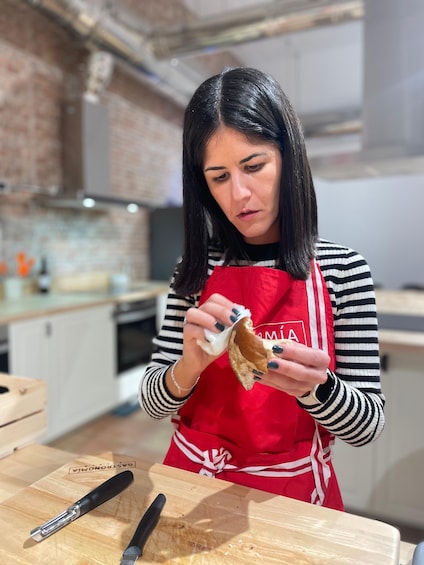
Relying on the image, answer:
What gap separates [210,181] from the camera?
864mm

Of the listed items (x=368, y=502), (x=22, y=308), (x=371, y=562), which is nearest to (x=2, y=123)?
(x=22, y=308)

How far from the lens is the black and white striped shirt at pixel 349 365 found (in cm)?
76

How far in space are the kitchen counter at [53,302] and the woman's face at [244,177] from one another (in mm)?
2039

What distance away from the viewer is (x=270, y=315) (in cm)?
88

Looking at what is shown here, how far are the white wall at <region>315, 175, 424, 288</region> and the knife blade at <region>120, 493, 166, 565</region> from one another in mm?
5801

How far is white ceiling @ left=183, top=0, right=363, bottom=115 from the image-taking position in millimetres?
5230

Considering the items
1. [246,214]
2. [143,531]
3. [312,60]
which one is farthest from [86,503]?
[312,60]

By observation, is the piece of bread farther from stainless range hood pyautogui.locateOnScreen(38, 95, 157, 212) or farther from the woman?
stainless range hood pyautogui.locateOnScreen(38, 95, 157, 212)

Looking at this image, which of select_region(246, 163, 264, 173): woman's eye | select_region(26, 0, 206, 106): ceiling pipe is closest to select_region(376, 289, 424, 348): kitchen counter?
select_region(246, 163, 264, 173): woman's eye

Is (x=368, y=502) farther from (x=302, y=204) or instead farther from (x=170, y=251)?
(x=170, y=251)

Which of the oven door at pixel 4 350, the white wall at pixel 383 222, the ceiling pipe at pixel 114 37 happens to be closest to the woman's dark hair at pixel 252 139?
the oven door at pixel 4 350

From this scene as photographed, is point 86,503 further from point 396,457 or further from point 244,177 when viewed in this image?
point 396,457

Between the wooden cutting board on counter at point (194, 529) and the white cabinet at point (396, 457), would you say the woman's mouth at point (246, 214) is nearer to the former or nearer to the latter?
the wooden cutting board on counter at point (194, 529)

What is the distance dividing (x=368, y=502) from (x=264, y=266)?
5.20 ft
